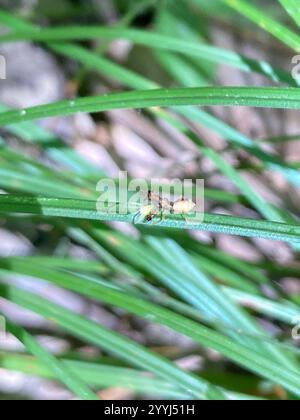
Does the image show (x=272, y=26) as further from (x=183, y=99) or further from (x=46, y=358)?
(x=46, y=358)

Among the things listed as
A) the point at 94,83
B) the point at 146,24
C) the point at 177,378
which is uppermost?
the point at 146,24

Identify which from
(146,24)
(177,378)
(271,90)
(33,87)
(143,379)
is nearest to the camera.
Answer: (271,90)

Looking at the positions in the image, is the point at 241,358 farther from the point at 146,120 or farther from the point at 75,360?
the point at 146,120

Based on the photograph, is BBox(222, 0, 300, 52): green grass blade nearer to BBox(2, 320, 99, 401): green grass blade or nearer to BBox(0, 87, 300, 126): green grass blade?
BBox(0, 87, 300, 126): green grass blade

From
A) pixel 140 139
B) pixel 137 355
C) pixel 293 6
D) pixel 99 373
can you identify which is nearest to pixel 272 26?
pixel 293 6

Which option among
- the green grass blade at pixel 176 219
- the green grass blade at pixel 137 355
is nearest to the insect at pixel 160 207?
the green grass blade at pixel 176 219

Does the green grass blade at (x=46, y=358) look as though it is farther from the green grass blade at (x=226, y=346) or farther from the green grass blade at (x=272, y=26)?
the green grass blade at (x=272, y=26)

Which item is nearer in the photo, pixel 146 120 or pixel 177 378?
pixel 177 378

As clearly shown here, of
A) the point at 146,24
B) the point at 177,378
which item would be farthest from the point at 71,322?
the point at 146,24

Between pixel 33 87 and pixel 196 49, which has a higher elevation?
pixel 33 87
